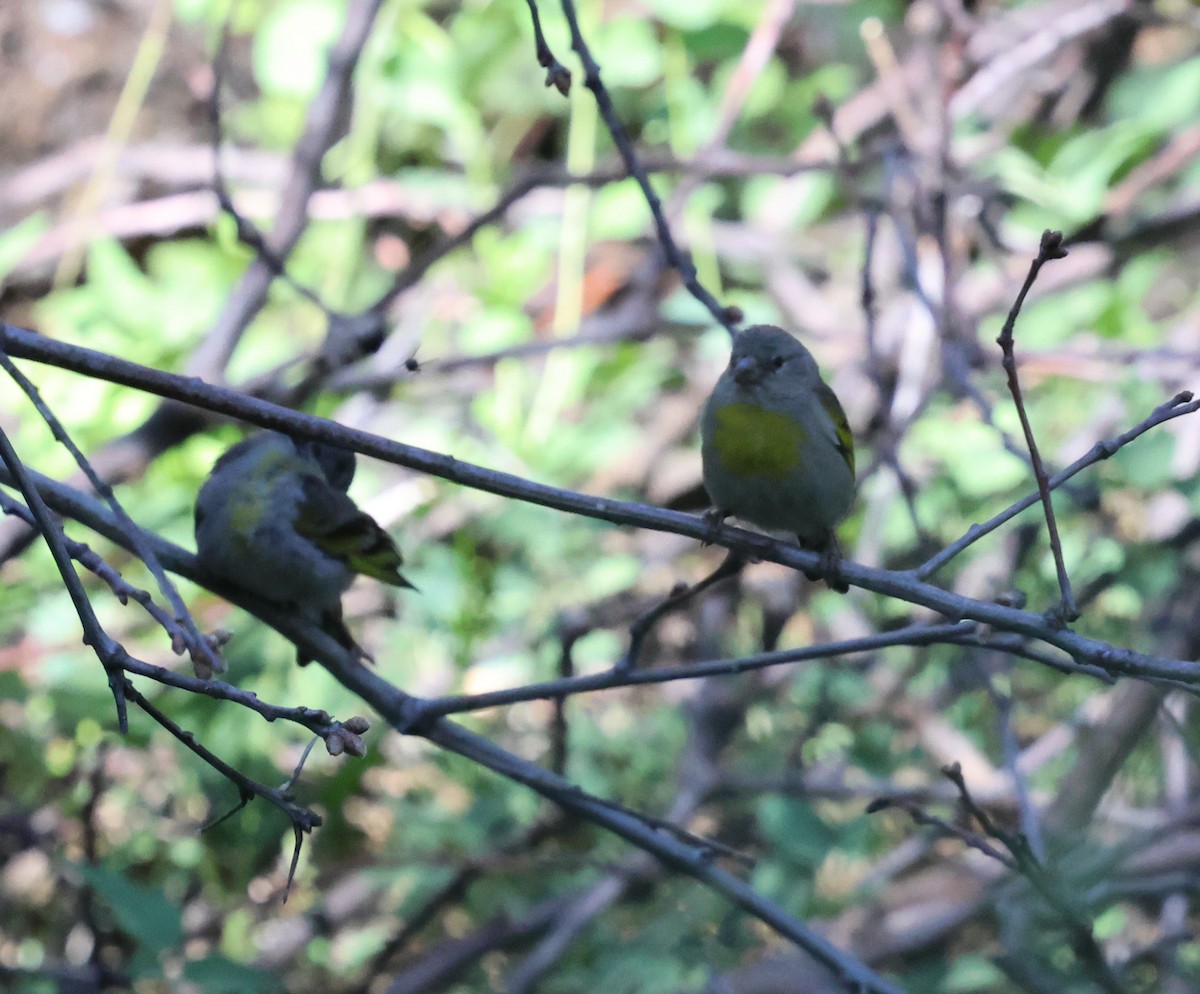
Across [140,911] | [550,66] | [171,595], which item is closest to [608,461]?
[140,911]

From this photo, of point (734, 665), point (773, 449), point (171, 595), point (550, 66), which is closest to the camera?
point (171, 595)

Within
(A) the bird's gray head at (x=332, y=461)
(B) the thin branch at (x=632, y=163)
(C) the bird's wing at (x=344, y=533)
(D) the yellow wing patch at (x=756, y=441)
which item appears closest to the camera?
(B) the thin branch at (x=632, y=163)

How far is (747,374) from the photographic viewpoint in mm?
2701

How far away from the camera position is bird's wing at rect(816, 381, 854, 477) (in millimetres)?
2807

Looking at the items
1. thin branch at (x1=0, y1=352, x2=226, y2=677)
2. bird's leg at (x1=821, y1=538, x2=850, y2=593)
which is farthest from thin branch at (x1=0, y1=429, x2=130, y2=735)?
bird's leg at (x1=821, y1=538, x2=850, y2=593)

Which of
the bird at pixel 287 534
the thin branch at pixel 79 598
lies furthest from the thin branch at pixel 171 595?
the bird at pixel 287 534

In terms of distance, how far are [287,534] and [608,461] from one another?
2.28m

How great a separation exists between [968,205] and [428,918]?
11.5 feet

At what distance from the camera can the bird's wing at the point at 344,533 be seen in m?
3.00

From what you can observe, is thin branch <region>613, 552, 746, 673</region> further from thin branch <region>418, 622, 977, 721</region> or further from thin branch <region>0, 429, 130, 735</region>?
thin branch <region>0, 429, 130, 735</region>

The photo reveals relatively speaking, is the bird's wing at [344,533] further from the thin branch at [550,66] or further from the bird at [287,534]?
the thin branch at [550,66]

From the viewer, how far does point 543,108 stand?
19.5 feet

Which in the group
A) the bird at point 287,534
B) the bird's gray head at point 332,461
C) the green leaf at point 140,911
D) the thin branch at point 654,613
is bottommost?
the green leaf at point 140,911

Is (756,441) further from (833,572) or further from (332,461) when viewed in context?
(332,461)
